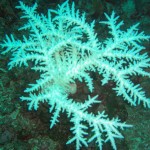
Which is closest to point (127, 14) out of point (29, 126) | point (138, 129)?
point (138, 129)

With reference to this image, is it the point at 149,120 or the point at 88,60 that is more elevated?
the point at 88,60

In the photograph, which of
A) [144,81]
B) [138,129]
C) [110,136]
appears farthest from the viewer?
[144,81]

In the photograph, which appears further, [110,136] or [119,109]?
[119,109]

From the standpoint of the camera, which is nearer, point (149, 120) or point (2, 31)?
point (149, 120)

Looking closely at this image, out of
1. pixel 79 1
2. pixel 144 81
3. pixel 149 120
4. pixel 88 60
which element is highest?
pixel 79 1

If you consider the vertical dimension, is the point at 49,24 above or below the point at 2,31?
below

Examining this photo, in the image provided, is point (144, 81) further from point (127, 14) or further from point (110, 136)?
point (127, 14)

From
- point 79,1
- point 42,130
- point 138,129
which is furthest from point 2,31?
point 138,129

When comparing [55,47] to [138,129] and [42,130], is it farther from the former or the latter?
[138,129]

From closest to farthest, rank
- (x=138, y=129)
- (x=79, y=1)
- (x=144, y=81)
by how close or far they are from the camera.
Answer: (x=138, y=129) < (x=144, y=81) < (x=79, y=1)
